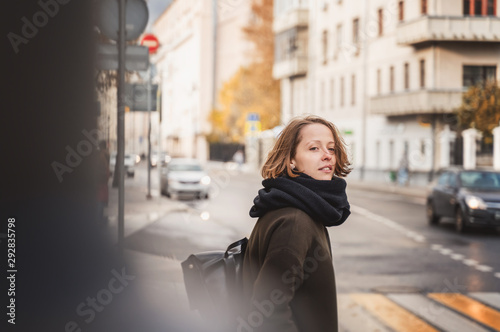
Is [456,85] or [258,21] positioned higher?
[258,21]

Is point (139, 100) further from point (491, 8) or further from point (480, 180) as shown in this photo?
point (491, 8)

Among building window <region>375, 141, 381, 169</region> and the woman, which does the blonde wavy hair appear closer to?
the woman

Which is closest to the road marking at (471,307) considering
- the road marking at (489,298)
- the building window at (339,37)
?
the road marking at (489,298)

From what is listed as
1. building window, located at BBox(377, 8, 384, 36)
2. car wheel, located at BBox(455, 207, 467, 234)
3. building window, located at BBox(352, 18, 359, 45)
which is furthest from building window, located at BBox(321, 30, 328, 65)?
car wheel, located at BBox(455, 207, 467, 234)

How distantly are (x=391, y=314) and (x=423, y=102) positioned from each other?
35.8 meters

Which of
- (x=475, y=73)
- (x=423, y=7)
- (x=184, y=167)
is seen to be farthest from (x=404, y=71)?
(x=184, y=167)

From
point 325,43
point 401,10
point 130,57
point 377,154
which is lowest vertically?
point 377,154

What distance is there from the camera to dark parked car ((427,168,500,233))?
18.2 meters

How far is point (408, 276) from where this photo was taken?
478 inches

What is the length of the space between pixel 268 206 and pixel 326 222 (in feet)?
0.69

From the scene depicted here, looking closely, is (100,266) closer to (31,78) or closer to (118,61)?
(118,61)

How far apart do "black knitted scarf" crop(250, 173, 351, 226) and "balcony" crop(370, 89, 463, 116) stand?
133ft

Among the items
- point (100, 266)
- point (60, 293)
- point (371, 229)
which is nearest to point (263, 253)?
point (60, 293)

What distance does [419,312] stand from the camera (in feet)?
29.9
